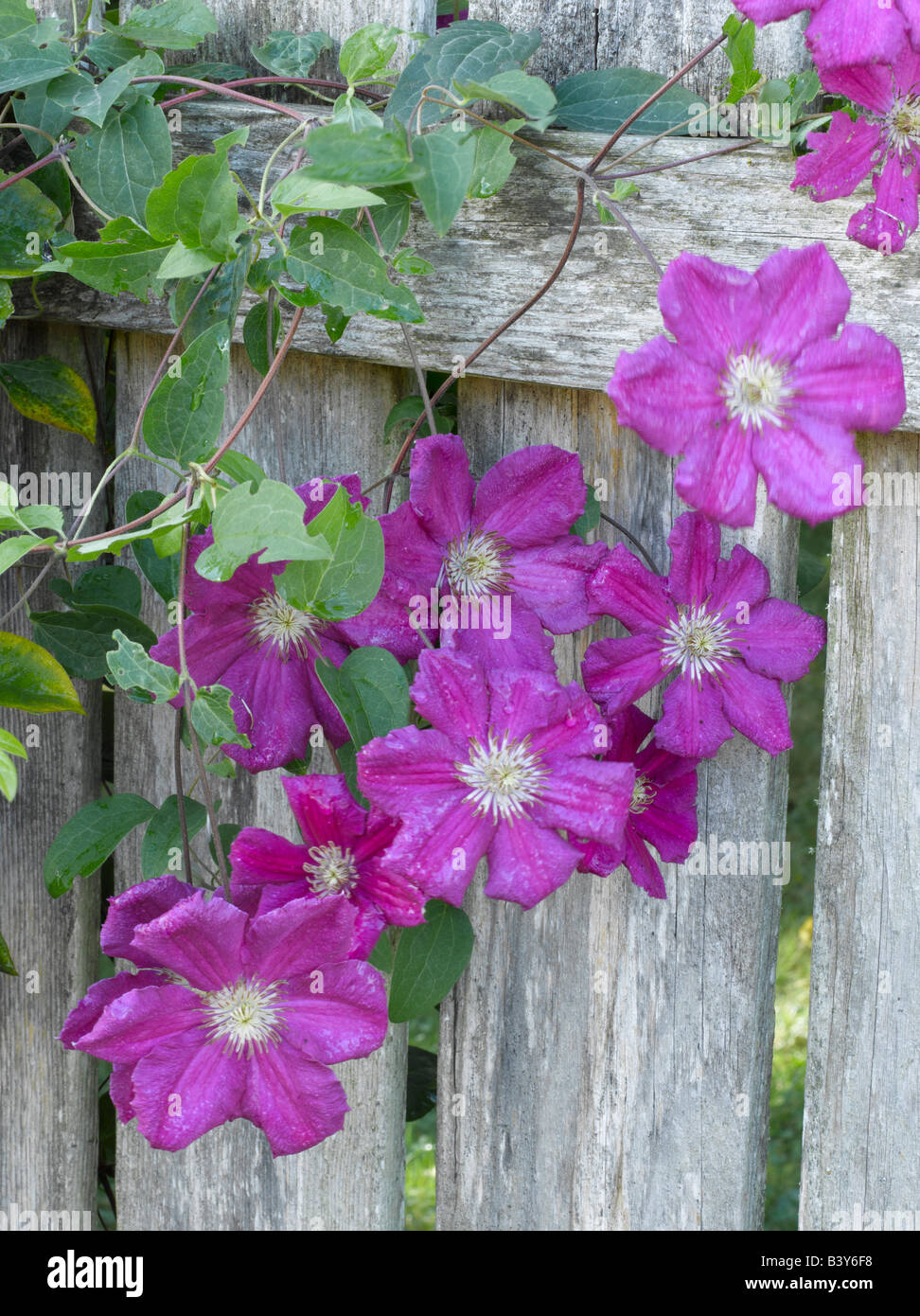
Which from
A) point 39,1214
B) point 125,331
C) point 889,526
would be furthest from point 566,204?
point 39,1214

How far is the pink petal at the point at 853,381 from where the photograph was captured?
2.45 feet

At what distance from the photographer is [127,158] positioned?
0.96m

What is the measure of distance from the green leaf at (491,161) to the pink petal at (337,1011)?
578 mm

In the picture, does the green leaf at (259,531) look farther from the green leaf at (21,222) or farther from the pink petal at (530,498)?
the green leaf at (21,222)

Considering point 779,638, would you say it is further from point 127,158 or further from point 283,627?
point 127,158

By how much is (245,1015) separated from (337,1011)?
70 mm

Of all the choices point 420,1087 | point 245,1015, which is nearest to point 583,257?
point 245,1015

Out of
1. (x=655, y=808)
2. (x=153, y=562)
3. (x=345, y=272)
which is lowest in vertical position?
(x=655, y=808)

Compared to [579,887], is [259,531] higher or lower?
higher

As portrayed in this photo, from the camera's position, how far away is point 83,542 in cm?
89

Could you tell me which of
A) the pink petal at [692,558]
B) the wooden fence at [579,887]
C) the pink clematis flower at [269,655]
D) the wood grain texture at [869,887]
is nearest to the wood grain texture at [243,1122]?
the wooden fence at [579,887]

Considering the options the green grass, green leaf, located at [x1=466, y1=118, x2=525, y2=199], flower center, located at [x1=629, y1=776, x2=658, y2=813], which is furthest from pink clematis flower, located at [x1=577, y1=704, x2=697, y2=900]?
the green grass

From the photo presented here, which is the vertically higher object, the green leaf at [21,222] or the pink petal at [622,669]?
the green leaf at [21,222]

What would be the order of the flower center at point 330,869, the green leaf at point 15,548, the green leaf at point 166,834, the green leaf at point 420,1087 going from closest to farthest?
the green leaf at point 15,548 < the flower center at point 330,869 < the green leaf at point 166,834 < the green leaf at point 420,1087
